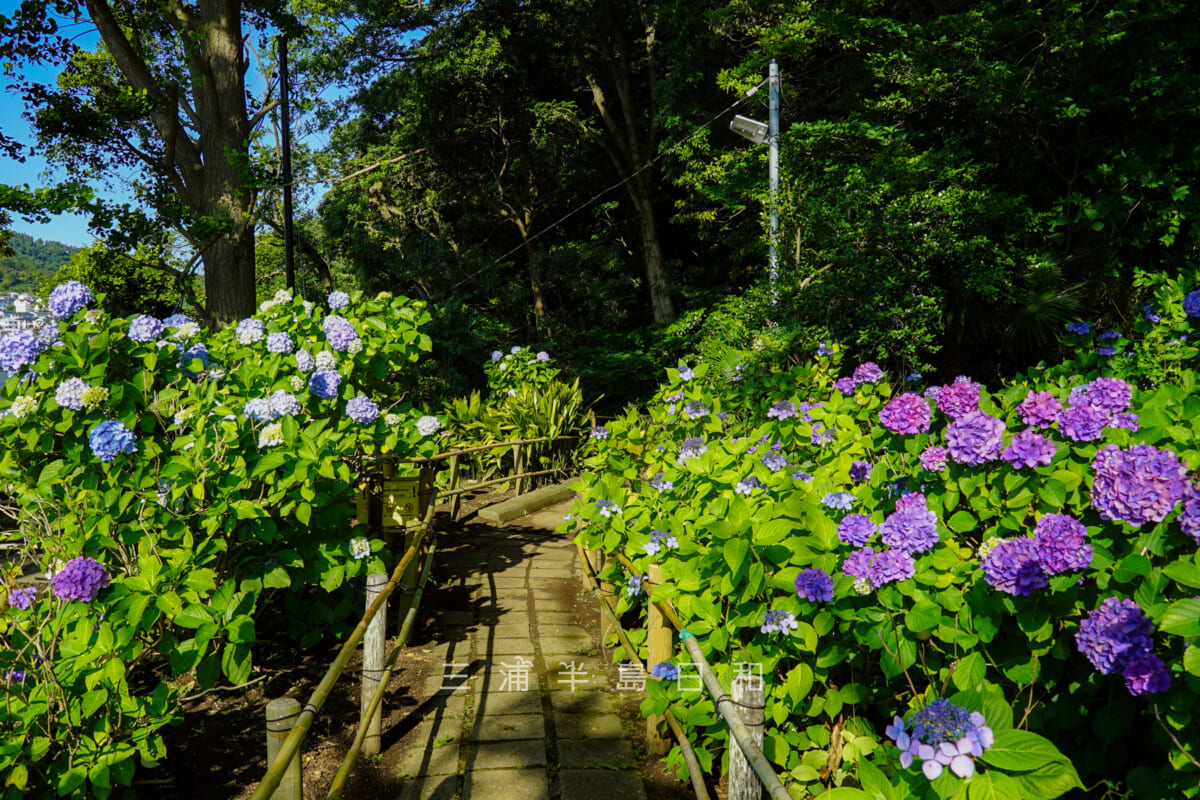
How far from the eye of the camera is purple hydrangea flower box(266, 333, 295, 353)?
3.15 meters

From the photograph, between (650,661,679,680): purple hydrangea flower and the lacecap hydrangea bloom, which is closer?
(650,661,679,680): purple hydrangea flower

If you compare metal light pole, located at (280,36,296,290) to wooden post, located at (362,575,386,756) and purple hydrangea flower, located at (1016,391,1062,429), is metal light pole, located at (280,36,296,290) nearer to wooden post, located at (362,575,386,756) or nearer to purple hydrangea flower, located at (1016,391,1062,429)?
wooden post, located at (362,575,386,756)

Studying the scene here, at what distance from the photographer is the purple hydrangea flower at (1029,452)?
158cm

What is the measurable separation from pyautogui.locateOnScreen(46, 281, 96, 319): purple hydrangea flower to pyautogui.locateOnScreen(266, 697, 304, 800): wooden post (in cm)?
180

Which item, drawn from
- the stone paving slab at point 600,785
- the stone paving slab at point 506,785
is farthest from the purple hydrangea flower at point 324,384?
the stone paving slab at point 600,785

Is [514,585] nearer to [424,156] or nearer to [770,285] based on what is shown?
[770,285]

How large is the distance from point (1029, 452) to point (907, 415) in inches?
14.6

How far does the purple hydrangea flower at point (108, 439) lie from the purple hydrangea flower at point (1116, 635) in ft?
8.63

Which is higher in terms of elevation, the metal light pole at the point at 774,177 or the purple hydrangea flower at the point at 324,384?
the metal light pole at the point at 774,177

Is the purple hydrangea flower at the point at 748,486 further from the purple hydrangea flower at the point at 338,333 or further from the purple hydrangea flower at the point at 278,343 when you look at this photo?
the purple hydrangea flower at the point at 278,343

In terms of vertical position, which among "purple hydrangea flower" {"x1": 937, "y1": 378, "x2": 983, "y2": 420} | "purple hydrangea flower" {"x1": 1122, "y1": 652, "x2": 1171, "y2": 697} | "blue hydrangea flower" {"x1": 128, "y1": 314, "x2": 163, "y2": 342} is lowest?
"purple hydrangea flower" {"x1": 1122, "y1": 652, "x2": 1171, "y2": 697}

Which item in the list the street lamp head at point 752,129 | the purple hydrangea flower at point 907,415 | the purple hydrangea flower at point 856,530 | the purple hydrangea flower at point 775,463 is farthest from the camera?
the street lamp head at point 752,129

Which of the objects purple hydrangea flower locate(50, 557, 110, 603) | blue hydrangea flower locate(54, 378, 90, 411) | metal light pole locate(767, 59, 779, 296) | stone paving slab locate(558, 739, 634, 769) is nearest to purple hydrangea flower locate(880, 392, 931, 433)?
A: stone paving slab locate(558, 739, 634, 769)

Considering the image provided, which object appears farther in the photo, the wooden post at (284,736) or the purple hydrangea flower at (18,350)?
the purple hydrangea flower at (18,350)
